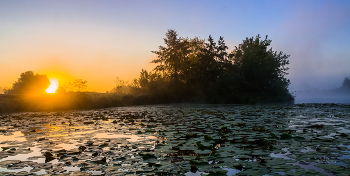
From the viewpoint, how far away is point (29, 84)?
60094 millimetres

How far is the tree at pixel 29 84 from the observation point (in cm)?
5778

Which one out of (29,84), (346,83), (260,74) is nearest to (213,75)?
(260,74)

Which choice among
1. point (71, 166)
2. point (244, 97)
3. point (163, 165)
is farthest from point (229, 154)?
point (244, 97)

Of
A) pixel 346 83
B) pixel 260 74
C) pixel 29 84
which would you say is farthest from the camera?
pixel 346 83

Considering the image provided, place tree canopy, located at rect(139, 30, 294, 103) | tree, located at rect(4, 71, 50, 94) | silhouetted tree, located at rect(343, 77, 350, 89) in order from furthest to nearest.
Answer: silhouetted tree, located at rect(343, 77, 350, 89)
tree, located at rect(4, 71, 50, 94)
tree canopy, located at rect(139, 30, 294, 103)

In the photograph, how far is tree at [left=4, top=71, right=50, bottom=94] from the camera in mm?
57781

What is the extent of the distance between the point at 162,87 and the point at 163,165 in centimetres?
3272

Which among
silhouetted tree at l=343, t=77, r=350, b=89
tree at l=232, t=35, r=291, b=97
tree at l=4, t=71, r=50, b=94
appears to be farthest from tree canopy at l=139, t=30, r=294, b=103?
silhouetted tree at l=343, t=77, r=350, b=89

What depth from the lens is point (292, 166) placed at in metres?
3.16

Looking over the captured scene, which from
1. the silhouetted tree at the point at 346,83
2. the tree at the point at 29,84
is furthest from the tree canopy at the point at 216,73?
the silhouetted tree at the point at 346,83

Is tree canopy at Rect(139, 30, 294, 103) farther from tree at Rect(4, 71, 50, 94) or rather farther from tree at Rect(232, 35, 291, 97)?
tree at Rect(4, 71, 50, 94)

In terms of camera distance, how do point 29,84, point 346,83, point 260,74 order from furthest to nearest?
point 346,83
point 29,84
point 260,74

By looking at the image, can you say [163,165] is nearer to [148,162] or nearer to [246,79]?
[148,162]

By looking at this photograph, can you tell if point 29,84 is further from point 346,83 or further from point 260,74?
point 346,83
